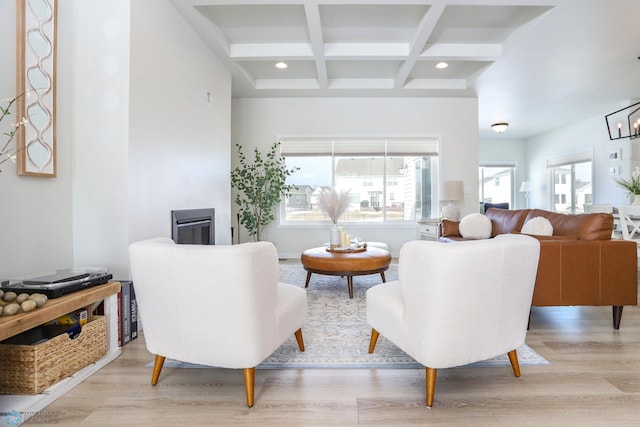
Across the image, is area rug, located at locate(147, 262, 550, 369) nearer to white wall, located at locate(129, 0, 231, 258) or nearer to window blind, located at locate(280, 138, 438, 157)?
white wall, located at locate(129, 0, 231, 258)

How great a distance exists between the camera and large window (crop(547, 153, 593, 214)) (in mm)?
7188

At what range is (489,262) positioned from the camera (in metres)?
1.46

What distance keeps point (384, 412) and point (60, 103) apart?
2.80 m

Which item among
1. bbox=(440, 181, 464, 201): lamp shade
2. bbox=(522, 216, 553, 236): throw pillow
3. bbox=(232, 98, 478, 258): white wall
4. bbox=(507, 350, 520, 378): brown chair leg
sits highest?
bbox=(232, 98, 478, 258): white wall

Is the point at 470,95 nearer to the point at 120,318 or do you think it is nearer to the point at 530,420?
the point at 530,420

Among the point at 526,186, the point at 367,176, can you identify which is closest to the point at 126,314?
the point at 367,176

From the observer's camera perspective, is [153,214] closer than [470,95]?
Yes

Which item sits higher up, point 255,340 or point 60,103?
point 60,103

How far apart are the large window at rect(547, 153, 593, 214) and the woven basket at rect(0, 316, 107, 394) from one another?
8.79m

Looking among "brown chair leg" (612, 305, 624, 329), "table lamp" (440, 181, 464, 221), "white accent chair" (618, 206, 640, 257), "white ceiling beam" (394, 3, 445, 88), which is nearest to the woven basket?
"brown chair leg" (612, 305, 624, 329)

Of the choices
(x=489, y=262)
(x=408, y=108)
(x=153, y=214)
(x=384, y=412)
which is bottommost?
(x=384, y=412)

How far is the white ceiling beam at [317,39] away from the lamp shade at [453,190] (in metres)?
2.43

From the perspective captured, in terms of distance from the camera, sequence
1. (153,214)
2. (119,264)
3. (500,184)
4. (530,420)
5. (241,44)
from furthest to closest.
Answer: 1. (500,184)
2. (241,44)
3. (153,214)
4. (119,264)
5. (530,420)

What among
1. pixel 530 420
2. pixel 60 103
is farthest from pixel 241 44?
pixel 530 420
